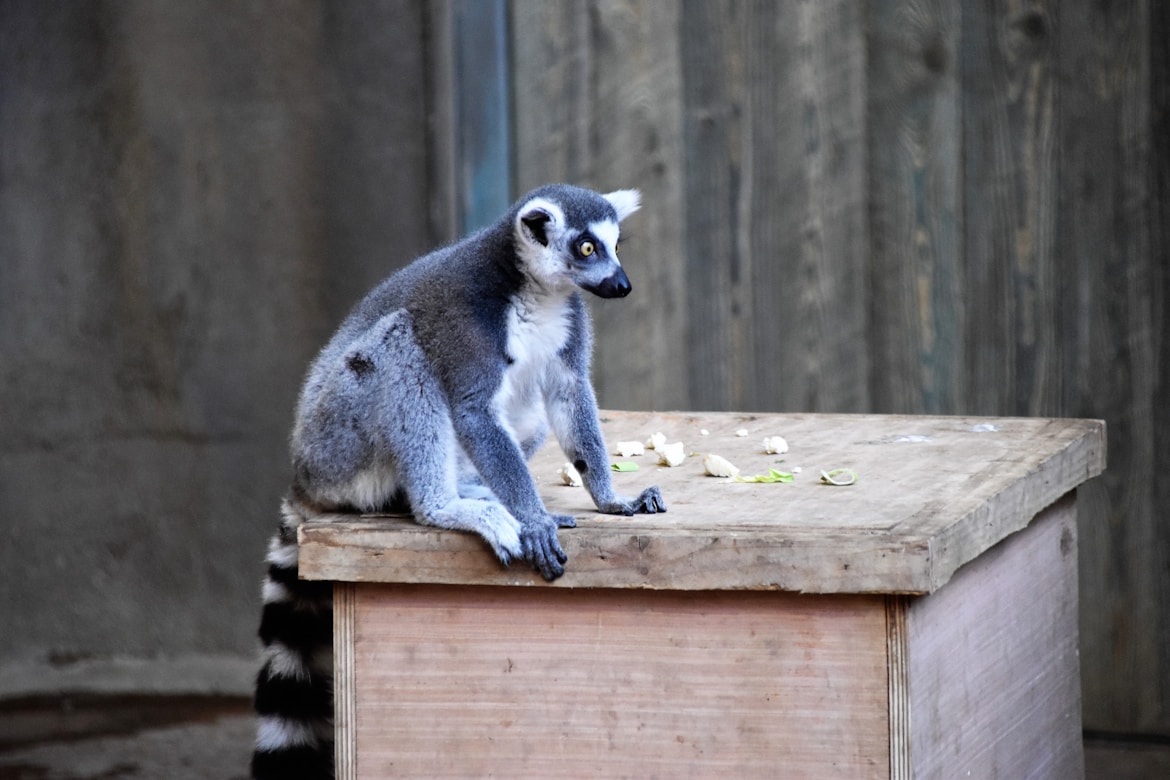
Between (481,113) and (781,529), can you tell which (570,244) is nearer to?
(781,529)

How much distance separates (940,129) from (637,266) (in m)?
0.92

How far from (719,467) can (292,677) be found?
82 centimetres

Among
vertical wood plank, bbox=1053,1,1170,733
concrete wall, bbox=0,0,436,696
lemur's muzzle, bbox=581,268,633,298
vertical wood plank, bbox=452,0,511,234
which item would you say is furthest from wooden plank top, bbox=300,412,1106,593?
concrete wall, bbox=0,0,436,696

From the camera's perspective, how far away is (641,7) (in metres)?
4.15

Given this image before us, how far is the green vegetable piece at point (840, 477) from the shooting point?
8.02 ft

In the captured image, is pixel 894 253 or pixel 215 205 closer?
pixel 894 253

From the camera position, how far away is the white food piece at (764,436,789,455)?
2.82 meters

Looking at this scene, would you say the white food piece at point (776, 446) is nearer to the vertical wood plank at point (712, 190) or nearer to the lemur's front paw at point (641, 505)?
the lemur's front paw at point (641, 505)

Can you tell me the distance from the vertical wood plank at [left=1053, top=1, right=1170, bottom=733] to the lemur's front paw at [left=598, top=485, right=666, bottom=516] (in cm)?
202

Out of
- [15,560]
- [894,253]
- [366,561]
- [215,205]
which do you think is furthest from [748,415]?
[15,560]

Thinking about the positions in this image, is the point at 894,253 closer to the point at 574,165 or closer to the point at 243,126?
the point at 574,165

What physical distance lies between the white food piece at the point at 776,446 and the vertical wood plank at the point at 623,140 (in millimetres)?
1385

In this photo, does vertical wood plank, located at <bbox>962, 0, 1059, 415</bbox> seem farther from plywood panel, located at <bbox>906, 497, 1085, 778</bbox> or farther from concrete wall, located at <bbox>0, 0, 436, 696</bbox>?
concrete wall, located at <bbox>0, 0, 436, 696</bbox>

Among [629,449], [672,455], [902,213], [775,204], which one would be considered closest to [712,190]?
[775,204]
